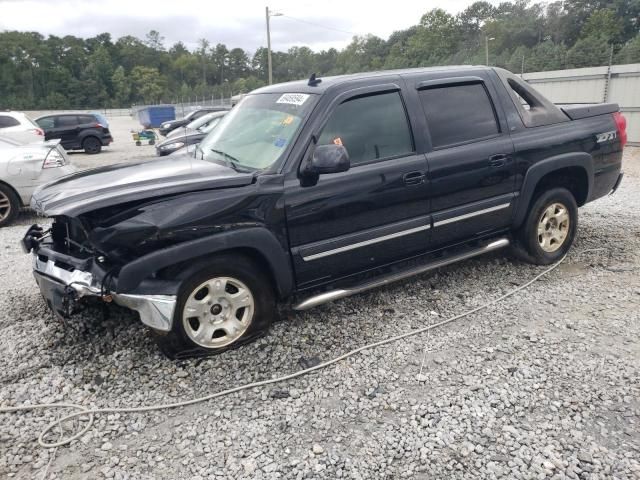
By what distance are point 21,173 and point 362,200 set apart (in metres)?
5.92

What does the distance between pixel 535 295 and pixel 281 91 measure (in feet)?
8.81

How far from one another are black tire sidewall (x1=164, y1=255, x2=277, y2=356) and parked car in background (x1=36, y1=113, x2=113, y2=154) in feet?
55.8

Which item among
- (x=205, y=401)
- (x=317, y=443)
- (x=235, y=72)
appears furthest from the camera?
(x=235, y=72)

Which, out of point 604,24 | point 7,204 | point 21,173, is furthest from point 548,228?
point 604,24

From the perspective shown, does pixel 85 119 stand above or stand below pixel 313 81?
below

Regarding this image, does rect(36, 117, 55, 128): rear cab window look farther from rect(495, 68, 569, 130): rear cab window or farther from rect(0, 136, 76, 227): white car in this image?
rect(495, 68, 569, 130): rear cab window

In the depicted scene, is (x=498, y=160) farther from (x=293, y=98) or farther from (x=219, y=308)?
(x=219, y=308)

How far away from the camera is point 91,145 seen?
18.5 m

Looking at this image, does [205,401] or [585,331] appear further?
[585,331]

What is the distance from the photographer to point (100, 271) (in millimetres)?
2967

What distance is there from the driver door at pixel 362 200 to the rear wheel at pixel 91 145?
57.2ft

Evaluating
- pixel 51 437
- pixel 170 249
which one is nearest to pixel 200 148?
pixel 170 249

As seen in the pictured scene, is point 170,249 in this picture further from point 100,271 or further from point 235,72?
point 235,72

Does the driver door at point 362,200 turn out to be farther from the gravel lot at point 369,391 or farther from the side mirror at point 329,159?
the gravel lot at point 369,391
